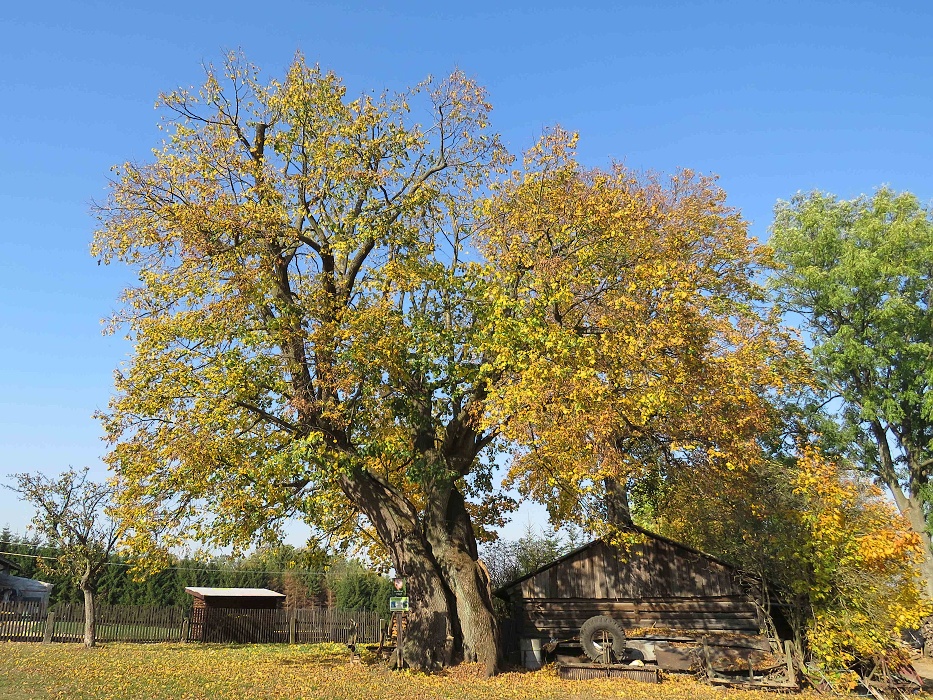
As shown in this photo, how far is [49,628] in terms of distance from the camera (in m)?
28.6

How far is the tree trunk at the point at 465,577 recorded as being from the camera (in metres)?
18.2

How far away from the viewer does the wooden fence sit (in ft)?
96.3

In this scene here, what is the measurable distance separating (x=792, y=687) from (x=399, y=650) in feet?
33.6

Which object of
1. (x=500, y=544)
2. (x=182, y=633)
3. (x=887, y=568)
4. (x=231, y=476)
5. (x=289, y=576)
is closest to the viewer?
(x=887, y=568)

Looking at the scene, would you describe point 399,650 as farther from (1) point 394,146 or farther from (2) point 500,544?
(2) point 500,544

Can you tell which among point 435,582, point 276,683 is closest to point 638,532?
point 435,582

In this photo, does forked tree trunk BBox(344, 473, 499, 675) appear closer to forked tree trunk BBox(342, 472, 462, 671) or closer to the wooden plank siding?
forked tree trunk BBox(342, 472, 462, 671)

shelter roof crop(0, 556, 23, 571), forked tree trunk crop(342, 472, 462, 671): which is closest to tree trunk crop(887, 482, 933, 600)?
forked tree trunk crop(342, 472, 462, 671)

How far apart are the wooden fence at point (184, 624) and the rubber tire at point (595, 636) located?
61.9 ft

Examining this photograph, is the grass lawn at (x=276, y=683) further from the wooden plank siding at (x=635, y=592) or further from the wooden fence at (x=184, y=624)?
the wooden fence at (x=184, y=624)

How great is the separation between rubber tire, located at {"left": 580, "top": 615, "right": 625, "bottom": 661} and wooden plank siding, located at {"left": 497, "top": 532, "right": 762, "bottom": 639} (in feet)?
3.49

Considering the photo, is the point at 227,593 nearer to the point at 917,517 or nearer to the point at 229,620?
the point at 229,620

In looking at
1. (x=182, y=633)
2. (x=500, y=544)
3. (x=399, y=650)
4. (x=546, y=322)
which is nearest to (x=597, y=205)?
(x=546, y=322)

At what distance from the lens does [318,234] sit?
19.8m
